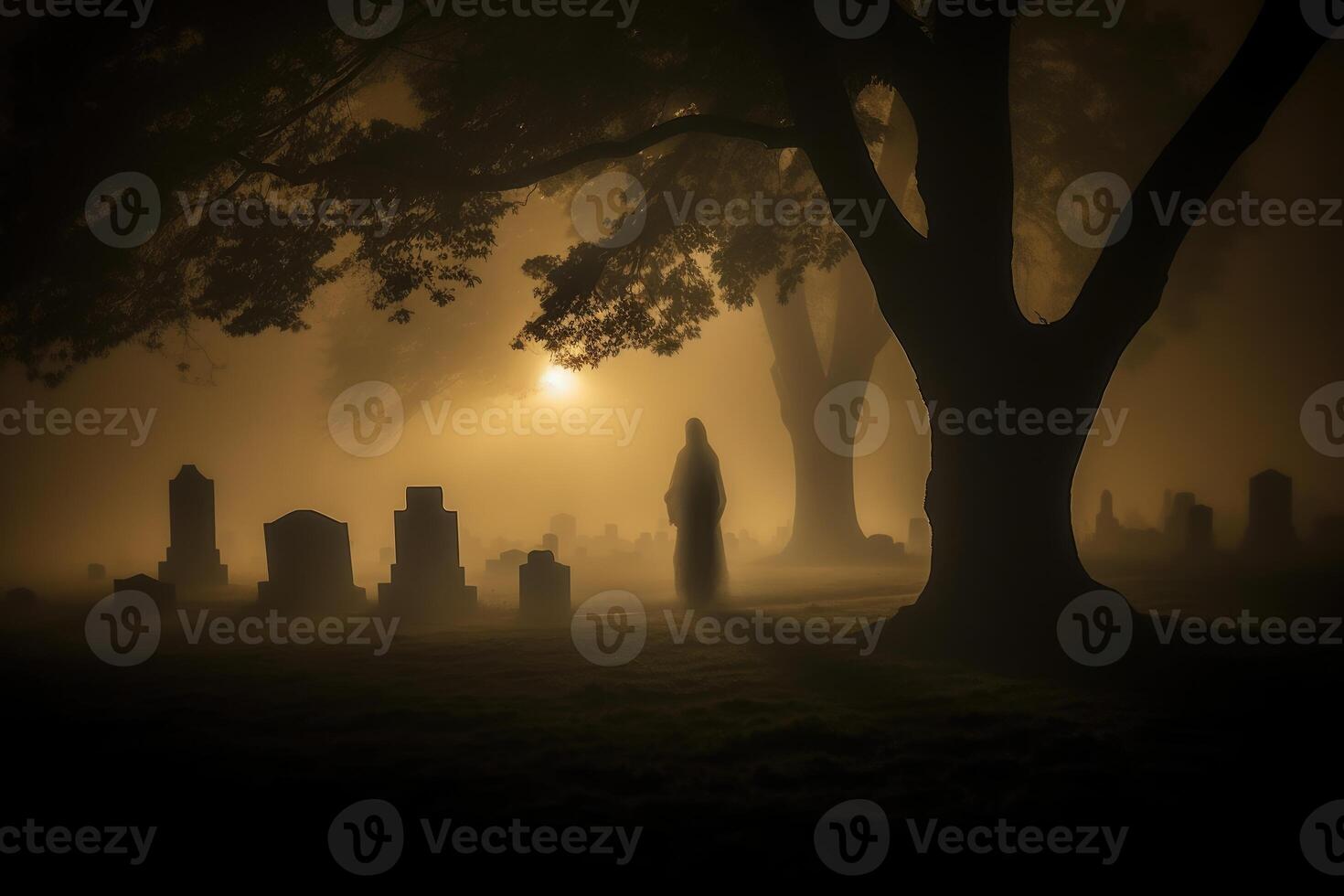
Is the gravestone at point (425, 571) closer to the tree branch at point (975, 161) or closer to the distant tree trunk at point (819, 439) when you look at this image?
the tree branch at point (975, 161)

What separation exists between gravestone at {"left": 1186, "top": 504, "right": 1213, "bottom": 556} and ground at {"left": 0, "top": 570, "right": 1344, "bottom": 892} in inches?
440

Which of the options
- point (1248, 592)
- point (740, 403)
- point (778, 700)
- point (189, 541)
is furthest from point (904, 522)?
point (778, 700)

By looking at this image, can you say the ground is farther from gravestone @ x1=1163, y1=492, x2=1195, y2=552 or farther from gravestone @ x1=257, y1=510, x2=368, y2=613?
gravestone @ x1=1163, y1=492, x2=1195, y2=552

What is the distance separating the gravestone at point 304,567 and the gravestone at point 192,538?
13.1 feet

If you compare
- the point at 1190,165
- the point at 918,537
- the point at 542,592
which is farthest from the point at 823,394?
the point at 1190,165

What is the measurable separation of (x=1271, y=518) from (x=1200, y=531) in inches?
49.1

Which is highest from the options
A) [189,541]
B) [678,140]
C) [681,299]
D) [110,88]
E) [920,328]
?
[678,140]

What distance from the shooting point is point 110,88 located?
9758mm

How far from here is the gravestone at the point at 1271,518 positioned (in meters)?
19.6

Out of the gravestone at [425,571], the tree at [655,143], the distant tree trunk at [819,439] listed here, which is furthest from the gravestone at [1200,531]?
the gravestone at [425,571]

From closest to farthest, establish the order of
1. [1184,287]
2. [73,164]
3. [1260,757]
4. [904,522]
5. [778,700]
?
[1260,757] → [778,700] → [73,164] → [1184,287] → [904,522]

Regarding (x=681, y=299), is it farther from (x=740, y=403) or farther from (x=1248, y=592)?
(x=740, y=403)

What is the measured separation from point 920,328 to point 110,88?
8.05 m

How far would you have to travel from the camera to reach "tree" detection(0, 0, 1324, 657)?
32.1 ft
